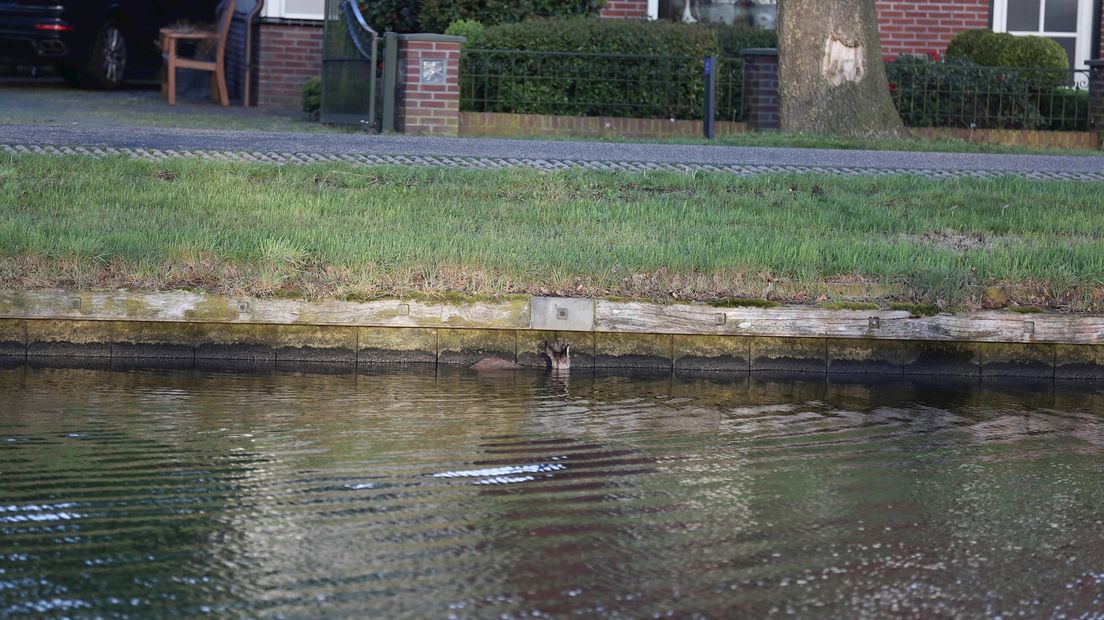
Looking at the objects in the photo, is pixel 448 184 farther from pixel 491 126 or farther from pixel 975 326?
pixel 491 126

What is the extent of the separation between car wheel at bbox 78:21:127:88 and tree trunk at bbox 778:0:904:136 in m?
9.08

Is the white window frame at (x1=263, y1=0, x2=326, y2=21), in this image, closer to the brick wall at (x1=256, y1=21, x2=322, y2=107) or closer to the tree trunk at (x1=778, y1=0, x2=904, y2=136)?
the brick wall at (x1=256, y1=21, x2=322, y2=107)

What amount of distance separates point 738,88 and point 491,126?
275cm

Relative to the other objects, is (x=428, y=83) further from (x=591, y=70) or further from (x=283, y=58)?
(x=283, y=58)

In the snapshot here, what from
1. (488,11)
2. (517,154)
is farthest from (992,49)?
(517,154)

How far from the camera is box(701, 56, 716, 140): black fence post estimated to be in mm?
14781

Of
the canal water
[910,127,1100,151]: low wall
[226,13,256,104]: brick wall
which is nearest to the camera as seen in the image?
the canal water

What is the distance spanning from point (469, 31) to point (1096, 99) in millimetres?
6481

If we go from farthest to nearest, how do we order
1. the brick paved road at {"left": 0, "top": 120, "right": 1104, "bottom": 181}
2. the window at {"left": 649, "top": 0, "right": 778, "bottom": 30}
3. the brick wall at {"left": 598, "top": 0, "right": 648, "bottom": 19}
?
the window at {"left": 649, "top": 0, "right": 778, "bottom": 30} → the brick wall at {"left": 598, "top": 0, "right": 648, "bottom": 19} → the brick paved road at {"left": 0, "top": 120, "right": 1104, "bottom": 181}

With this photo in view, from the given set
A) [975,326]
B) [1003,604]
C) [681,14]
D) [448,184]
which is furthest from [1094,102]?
[1003,604]

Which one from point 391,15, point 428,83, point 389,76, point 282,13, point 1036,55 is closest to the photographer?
point 389,76

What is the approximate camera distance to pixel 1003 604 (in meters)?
Answer: 3.69

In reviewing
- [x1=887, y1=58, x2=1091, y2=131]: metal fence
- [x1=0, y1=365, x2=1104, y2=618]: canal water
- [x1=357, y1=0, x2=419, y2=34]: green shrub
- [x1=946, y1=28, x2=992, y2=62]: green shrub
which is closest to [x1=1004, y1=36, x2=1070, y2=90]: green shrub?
[x1=946, y1=28, x2=992, y2=62]: green shrub

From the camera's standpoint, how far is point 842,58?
14.4 meters
